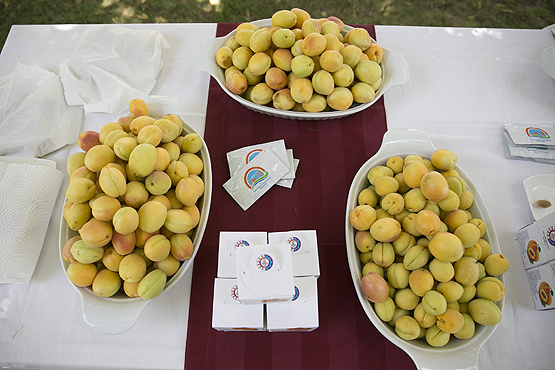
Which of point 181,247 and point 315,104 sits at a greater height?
point 315,104

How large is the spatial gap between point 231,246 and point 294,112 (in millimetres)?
376

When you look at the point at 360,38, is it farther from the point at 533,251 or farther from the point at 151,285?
the point at 151,285

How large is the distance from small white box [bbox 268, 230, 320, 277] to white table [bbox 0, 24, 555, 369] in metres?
0.26

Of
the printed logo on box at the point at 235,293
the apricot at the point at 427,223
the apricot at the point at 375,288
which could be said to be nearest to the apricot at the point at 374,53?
the apricot at the point at 427,223

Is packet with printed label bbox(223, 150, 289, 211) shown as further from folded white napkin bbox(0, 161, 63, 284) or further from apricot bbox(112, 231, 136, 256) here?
folded white napkin bbox(0, 161, 63, 284)

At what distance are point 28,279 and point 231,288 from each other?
48 centimetres

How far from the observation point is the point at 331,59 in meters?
0.78

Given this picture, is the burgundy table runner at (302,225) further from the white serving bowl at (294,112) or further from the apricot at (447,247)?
the apricot at (447,247)

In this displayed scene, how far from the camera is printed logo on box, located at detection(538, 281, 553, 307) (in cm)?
69

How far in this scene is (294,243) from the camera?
0.69 metres

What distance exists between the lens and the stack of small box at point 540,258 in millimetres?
684

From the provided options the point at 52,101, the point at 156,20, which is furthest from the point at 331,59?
the point at 156,20

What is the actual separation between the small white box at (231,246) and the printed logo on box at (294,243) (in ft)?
0.17

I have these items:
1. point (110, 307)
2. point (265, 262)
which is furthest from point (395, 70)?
point (110, 307)
